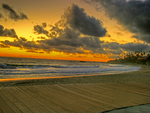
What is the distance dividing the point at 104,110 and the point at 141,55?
16046 centimetres

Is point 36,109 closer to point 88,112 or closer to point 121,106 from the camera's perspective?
point 88,112

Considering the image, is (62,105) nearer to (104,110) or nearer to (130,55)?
(104,110)

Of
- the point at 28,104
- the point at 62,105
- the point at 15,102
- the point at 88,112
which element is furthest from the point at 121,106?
the point at 15,102

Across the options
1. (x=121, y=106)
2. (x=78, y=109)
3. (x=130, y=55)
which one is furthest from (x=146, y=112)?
(x=130, y=55)

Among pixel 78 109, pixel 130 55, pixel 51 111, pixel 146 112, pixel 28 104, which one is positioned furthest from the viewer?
pixel 130 55

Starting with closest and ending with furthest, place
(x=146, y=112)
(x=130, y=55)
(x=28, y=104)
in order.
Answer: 1. (x=146, y=112)
2. (x=28, y=104)
3. (x=130, y=55)

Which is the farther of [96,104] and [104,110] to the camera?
[96,104]

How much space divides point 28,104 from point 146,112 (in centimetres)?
377

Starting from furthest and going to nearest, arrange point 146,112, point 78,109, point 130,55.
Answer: point 130,55 < point 78,109 < point 146,112

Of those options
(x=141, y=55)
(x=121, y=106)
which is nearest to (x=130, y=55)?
(x=141, y=55)

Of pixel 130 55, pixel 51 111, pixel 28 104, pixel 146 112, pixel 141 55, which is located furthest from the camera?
pixel 130 55

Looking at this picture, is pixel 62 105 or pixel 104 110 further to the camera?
pixel 62 105

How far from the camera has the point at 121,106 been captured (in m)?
4.50

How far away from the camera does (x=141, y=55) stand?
146 meters
